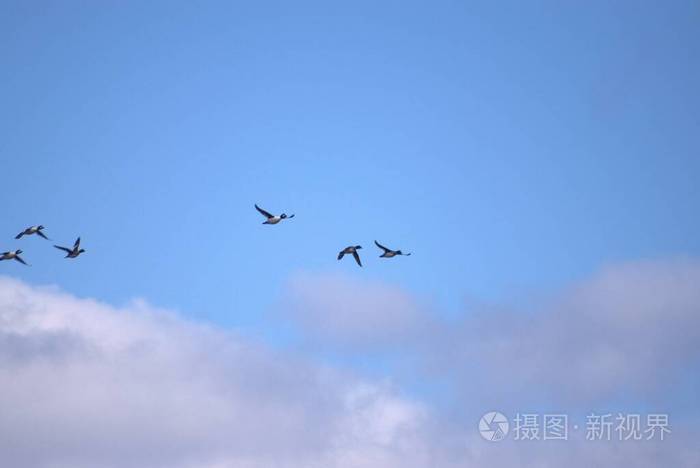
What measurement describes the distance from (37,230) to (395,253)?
35.8m

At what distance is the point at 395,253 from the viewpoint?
5162 inches

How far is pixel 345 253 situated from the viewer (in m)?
131

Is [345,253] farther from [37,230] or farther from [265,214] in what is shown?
[37,230]

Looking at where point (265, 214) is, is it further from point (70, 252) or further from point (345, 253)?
point (70, 252)

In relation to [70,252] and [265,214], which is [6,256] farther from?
[265,214]

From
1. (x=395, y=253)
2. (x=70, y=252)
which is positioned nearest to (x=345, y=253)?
(x=395, y=253)

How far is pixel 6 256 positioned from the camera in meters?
135

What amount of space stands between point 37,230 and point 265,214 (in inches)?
921

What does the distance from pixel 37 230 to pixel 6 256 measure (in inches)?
163

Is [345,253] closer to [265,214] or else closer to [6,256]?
[265,214]

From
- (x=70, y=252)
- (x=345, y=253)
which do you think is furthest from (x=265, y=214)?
(x=70, y=252)

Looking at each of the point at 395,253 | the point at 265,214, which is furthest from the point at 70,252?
the point at 395,253

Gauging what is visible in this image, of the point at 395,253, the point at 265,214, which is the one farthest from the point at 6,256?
the point at 395,253

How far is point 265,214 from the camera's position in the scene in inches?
5138
